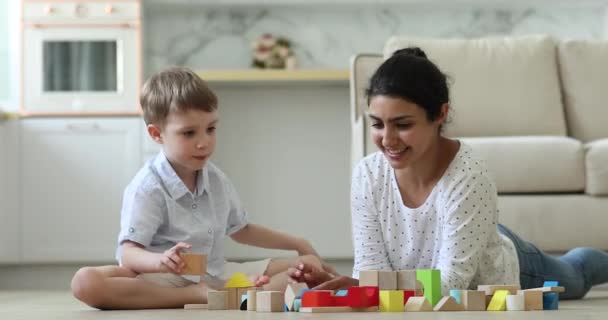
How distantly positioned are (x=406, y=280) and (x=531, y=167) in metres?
1.75

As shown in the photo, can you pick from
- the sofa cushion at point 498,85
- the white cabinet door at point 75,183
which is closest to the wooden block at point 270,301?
the sofa cushion at point 498,85

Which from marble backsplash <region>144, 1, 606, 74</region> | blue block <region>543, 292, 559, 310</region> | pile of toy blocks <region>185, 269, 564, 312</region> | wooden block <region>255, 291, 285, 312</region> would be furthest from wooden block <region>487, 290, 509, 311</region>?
marble backsplash <region>144, 1, 606, 74</region>

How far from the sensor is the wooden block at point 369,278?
A: 1.76m

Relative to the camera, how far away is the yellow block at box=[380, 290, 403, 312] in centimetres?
168

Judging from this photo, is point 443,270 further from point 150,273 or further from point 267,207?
point 267,207

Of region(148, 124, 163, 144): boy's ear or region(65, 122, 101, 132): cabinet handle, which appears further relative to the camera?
region(65, 122, 101, 132): cabinet handle

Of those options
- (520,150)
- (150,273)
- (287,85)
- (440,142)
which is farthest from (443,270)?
(287,85)

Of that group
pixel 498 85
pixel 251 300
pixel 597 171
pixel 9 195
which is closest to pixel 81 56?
pixel 9 195

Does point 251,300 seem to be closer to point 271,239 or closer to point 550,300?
point 550,300

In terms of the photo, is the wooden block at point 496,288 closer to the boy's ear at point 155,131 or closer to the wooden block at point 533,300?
the wooden block at point 533,300

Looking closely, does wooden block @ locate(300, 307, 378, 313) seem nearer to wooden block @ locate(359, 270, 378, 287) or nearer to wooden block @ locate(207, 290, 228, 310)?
wooden block @ locate(359, 270, 378, 287)

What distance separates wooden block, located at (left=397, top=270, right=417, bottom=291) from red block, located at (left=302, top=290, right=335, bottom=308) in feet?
0.51

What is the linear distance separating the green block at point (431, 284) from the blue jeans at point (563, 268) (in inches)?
27.9

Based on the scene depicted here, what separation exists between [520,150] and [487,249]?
1.36 m
